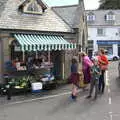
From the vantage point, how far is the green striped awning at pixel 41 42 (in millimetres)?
17847

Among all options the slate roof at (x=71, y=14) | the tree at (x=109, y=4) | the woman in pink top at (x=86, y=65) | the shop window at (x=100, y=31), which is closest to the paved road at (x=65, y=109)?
the woman in pink top at (x=86, y=65)

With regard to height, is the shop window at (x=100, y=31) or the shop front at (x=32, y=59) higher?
the shop window at (x=100, y=31)

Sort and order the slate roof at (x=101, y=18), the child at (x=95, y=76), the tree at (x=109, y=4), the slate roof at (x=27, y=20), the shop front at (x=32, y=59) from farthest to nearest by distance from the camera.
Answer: the tree at (x=109, y=4) < the slate roof at (x=101, y=18) < the slate roof at (x=27, y=20) < the shop front at (x=32, y=59) < the child at (x=95, y=76)

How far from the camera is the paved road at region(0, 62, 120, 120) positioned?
38.4 feet

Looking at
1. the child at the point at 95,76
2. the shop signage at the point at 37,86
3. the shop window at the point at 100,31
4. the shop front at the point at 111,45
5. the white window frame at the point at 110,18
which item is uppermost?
the white window frame at the point at 110,18

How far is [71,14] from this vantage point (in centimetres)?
2547

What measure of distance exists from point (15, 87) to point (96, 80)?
347 centimetres

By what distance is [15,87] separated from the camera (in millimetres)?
16500

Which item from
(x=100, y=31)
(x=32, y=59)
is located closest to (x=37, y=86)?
(x=32, y=59)

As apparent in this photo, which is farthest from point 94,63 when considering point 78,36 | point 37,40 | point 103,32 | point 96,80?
point 103,32

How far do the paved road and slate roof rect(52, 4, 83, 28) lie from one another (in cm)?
863

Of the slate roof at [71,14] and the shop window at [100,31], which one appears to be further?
the shop window at [100,31]

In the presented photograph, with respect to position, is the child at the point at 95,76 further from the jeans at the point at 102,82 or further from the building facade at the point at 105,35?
the building facade at the point at 105,35

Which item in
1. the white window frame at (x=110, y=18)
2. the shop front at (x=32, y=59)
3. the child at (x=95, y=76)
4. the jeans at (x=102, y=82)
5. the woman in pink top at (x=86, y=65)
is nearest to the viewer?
the child at (x=95, y=76)
